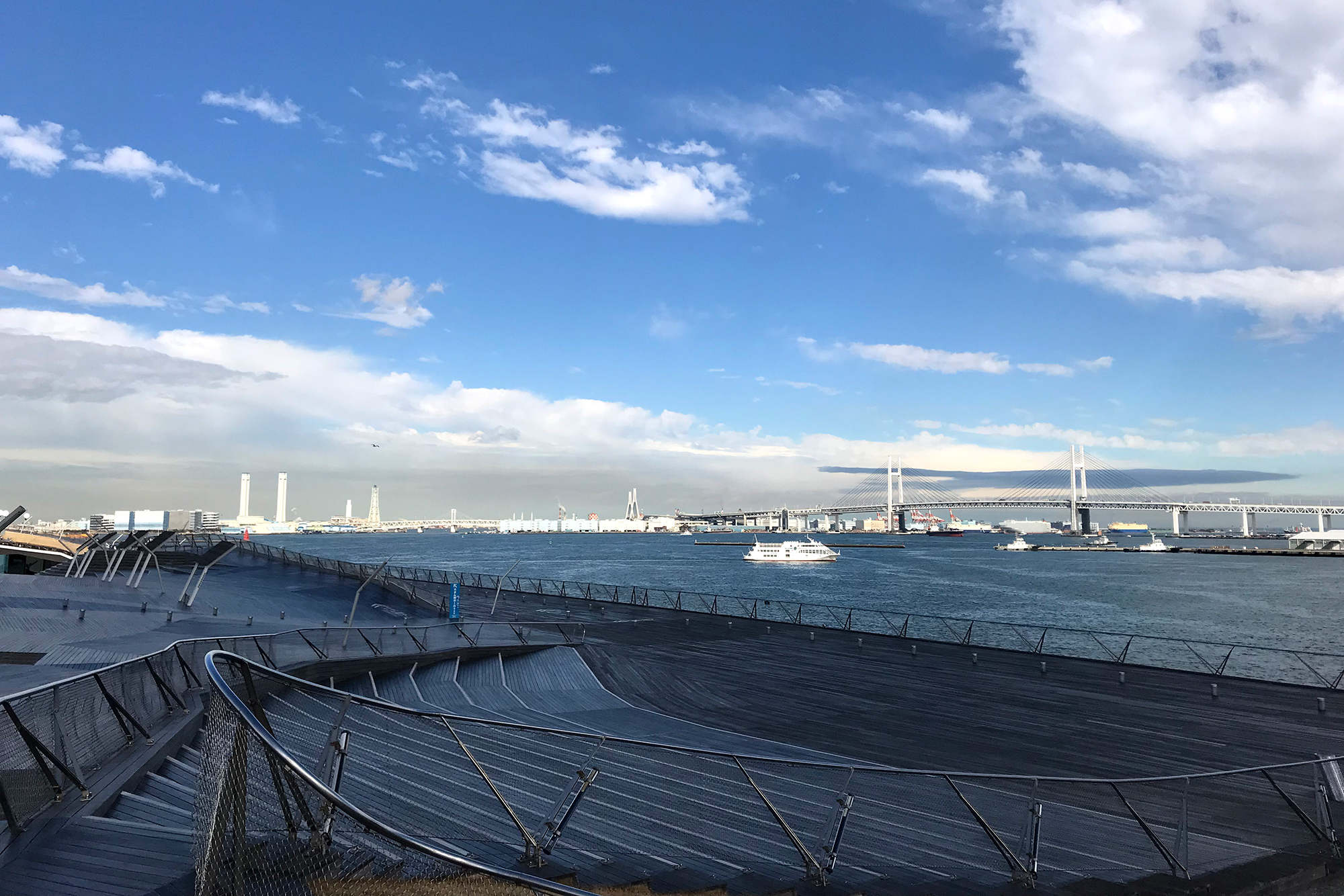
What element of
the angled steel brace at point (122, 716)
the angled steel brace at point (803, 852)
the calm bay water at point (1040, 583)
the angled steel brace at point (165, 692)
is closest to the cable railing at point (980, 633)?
the calm bay water at point (1040, 583)

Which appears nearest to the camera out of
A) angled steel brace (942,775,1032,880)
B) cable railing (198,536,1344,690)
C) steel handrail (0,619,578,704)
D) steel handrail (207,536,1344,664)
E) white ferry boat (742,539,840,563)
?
steel handrail (0,619,578,704)

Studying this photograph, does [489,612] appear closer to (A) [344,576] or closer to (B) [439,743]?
(A) [344,576]

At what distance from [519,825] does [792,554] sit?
119 metres

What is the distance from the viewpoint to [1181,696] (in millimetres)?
17609

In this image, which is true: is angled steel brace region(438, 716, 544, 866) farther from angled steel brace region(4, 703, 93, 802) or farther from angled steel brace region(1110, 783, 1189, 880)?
angled steel brace region(1110, 783, 1189, 880)

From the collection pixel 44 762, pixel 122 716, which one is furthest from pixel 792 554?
pixel 44 762

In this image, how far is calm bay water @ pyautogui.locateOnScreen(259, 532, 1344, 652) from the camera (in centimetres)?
5506

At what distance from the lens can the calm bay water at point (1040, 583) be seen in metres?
55.1

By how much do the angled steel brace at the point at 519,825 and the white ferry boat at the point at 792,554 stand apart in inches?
4660

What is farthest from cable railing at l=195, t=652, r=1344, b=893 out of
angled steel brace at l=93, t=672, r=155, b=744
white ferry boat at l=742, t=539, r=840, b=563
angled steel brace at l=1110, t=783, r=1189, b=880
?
white ferry boat at l=742, t=539, r=840, b=563

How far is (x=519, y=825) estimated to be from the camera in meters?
6.42

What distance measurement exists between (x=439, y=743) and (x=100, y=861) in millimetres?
2398

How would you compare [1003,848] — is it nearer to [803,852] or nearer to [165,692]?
[803,852]

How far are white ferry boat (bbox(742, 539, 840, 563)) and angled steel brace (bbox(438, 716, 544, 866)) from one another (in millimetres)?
118360
